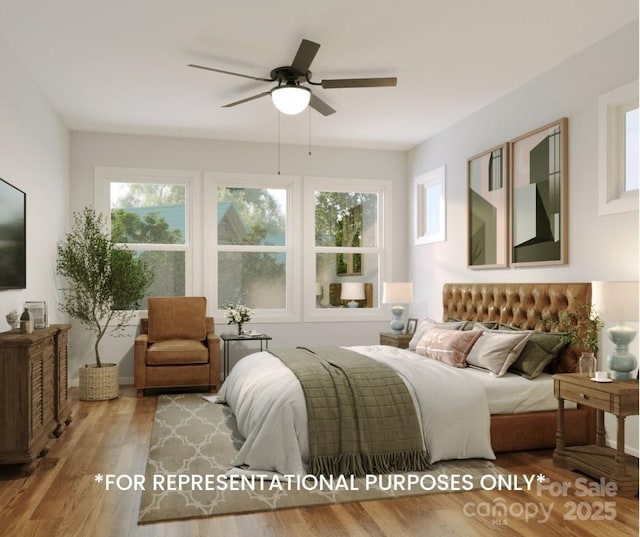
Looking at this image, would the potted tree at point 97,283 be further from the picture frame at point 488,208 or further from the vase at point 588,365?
the vase at point 588,365

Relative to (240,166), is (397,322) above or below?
below

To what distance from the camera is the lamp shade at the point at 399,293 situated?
6223 mm

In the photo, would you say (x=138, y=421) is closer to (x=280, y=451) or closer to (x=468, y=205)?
(x=280, y=451)

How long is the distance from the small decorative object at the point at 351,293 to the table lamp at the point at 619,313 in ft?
12.9

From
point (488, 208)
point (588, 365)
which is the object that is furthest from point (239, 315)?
point (588, 365)

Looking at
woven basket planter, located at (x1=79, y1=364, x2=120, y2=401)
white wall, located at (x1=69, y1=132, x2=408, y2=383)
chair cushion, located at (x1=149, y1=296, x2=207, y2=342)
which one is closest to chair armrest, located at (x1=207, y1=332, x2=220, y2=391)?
chair cushion, located at (x1=149, y1=296, x2=207, y2=342)

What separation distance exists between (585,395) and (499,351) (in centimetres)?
86

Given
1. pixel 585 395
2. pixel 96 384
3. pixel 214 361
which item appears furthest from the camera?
pixel 214 361

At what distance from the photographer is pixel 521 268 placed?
478cm

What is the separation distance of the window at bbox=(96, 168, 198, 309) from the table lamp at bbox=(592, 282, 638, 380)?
4541 millimetres

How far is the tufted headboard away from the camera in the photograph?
4008mm

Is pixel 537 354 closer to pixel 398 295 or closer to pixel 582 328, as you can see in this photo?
pixel 582 328

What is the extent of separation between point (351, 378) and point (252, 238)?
350 cm

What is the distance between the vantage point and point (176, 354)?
18.3 feet
